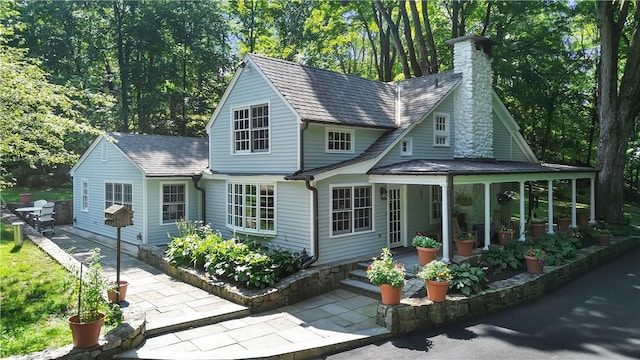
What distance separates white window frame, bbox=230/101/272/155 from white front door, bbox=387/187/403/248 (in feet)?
13.3

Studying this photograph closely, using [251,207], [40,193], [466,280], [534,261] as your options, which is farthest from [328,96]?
[40,193]

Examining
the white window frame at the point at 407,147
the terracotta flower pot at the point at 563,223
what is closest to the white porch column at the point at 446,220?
the white window frame at the point at 407,147

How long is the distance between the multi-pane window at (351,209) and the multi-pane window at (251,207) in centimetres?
188

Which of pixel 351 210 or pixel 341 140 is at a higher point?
pixel 341 140

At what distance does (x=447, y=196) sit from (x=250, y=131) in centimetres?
654

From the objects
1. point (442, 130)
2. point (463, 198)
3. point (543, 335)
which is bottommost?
point (543, 335)

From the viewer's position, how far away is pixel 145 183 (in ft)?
45.2

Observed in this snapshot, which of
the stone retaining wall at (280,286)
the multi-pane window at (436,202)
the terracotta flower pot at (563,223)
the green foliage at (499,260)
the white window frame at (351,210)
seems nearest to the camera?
the stone retaining wall at (280,286)

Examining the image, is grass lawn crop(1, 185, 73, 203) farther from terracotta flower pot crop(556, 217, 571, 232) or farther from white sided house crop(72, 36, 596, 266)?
terracotta flower pot crop(556, 217, 571, 232)

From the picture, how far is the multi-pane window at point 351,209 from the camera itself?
36.4 feet

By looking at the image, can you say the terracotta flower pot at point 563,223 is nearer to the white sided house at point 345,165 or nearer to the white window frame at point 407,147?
the white sided house at point 345,165

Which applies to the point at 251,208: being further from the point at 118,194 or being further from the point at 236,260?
the point at 118,194

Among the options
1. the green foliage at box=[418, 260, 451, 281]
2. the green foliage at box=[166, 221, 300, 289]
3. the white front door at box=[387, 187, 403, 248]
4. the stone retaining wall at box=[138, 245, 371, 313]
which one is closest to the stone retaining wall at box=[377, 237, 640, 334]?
the green foliage at box=[418, 260, 451, 281]

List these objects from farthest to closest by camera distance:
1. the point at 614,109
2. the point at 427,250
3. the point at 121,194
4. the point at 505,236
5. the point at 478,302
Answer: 1. the point at 614,109
2. the point at 121,194
3. the point at 505,236
4. the point at 427,250
5. the point at 478,302
